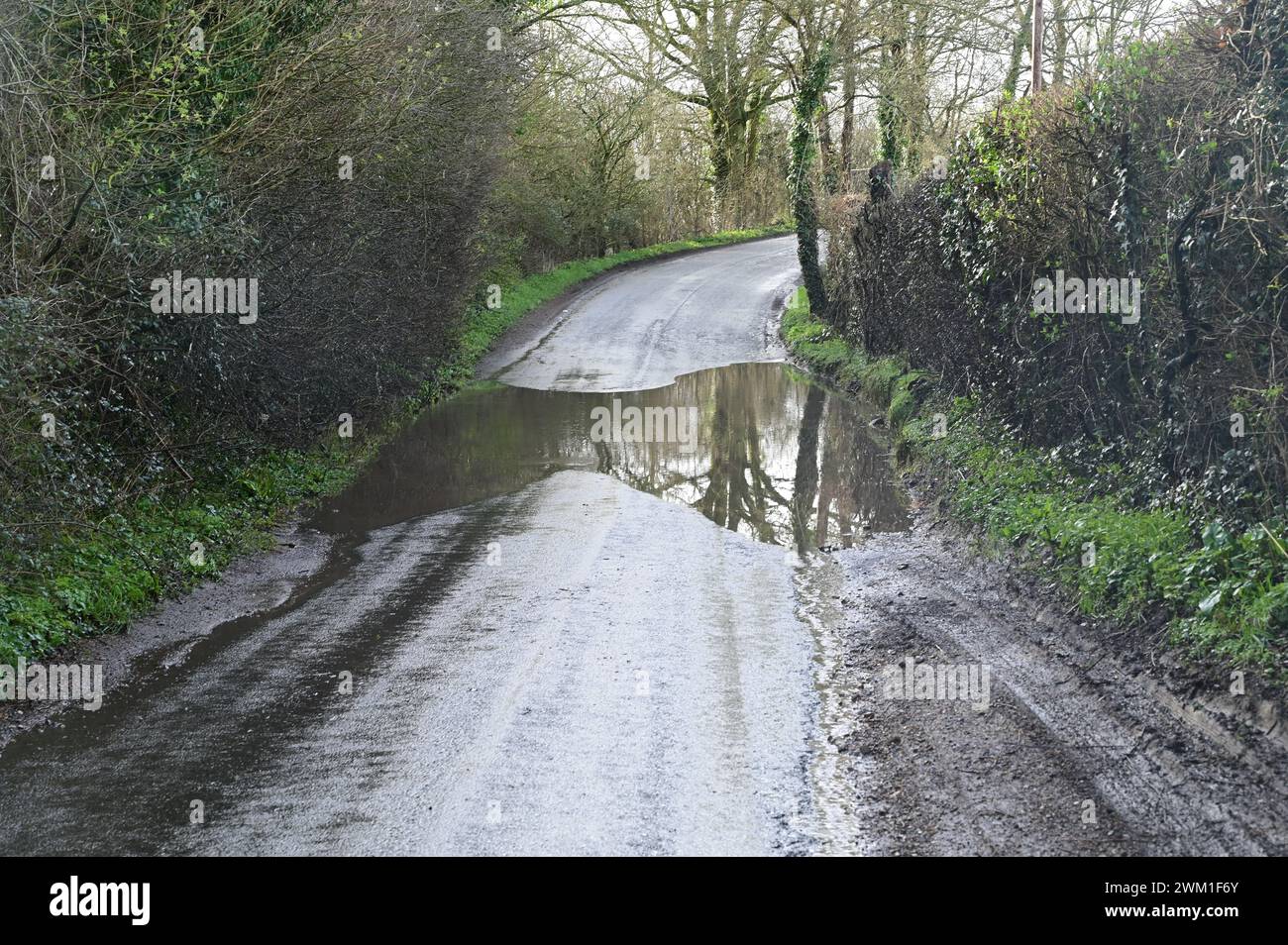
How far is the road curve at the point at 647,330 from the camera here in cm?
2325

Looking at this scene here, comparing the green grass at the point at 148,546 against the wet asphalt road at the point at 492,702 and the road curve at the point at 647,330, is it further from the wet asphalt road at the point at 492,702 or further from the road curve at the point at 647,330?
the road curve at the point at 647,330

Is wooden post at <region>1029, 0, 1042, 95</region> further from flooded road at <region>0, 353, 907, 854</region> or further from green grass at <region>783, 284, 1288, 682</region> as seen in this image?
flooded road at <region>0, 353, 907, 854</region>

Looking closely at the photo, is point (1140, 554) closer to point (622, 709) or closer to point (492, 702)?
point (622, 709)

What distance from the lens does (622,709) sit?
24.5ft

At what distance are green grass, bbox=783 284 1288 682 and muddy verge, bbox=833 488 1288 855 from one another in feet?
0.88

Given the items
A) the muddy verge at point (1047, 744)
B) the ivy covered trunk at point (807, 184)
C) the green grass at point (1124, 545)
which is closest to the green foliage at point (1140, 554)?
the green grass at point (1124, 545)

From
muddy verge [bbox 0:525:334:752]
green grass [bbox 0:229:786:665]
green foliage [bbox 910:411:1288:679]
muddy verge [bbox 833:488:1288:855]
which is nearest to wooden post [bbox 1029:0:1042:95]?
green foliage [bbox 910:411:1288:679]

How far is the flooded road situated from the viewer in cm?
596

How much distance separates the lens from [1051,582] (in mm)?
9117

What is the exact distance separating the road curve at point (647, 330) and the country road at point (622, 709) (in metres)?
9.35

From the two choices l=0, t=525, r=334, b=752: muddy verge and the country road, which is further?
l=0, t=525, r=334, b=752: muddy verge

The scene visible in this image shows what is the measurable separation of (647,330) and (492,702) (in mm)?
20896

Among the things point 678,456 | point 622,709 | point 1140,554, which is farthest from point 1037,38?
point 622,709
